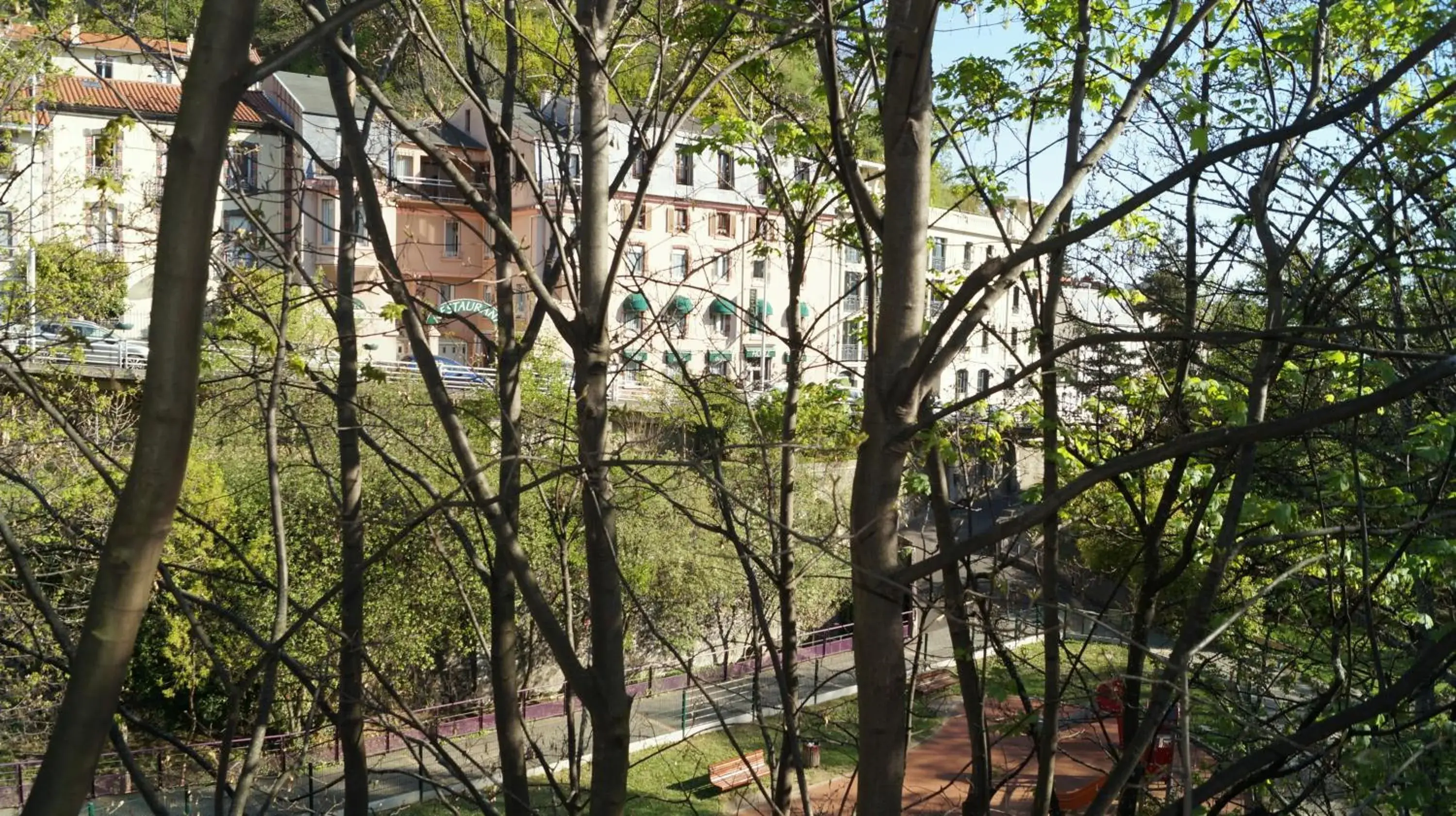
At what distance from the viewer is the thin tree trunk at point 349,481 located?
13.6ft

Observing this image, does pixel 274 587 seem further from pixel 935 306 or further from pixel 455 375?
pixel 455 375

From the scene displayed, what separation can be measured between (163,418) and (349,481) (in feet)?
12.2

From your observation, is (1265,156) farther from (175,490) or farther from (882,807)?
(175,490)

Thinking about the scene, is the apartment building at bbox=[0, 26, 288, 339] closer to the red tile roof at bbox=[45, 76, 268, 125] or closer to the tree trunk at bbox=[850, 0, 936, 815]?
the red tile roof at bbox=[45, 76, 268, 125]

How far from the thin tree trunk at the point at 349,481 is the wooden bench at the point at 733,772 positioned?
1135 cm

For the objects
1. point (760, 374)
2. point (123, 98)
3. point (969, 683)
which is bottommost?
point (969, 683)

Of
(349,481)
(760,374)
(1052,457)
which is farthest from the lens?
(760,374)

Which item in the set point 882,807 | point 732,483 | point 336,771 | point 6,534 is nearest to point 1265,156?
point 882,807

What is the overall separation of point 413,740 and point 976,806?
2117 mm

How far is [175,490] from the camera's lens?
1.43 m

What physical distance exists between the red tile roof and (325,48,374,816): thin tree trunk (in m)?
0.39

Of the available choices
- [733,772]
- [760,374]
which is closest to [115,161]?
[760,374]

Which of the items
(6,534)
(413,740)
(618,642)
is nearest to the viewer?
(6,534)

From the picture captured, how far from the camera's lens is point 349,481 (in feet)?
16.4
